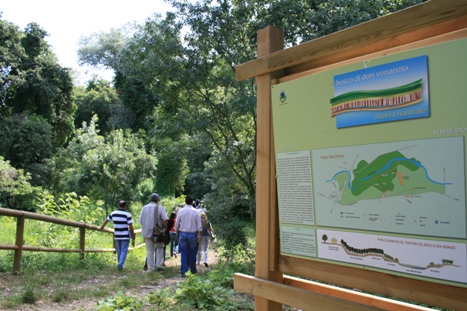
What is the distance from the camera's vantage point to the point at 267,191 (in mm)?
3373

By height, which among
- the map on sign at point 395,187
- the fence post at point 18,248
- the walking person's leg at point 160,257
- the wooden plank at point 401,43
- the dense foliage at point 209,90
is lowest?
the walking person's leg at point 160,257

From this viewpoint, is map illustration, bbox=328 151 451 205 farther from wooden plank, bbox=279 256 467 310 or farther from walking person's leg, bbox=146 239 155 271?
walking person's leg, bbox=146 239 155 271

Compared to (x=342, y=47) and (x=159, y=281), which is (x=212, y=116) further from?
(x=342, y=47)

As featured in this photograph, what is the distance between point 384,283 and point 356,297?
64 centimetres

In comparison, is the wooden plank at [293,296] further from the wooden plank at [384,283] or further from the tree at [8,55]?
the tree at [8,55]

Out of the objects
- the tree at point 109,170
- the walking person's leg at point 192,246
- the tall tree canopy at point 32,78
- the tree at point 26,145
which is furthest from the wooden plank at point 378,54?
the tall tree canopy at point 32,78

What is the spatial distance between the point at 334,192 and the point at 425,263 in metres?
0.68

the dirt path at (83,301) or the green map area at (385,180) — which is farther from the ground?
the green map area at (385,180)

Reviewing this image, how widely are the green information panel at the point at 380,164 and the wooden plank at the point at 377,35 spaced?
171 millimetres

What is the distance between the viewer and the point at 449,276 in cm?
224

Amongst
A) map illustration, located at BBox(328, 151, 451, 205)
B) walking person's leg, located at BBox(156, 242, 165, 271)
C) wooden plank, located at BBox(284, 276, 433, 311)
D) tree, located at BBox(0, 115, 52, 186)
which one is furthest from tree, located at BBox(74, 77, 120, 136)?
map illustration, located at BBox(328, 151, 451, 205)

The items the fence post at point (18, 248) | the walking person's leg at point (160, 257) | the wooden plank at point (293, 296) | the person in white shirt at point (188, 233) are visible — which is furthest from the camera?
the walking person's leg at point (160, 257)

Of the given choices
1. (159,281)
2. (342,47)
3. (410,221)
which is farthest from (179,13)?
(410,221)

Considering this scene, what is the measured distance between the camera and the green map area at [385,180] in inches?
93.4
